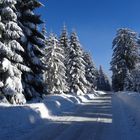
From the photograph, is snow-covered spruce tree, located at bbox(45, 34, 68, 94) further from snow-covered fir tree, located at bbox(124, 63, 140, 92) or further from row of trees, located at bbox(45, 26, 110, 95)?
snow-covered fir tree, located at bbox(124, 63, 140, 92)

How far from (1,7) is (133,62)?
45389 millimetres

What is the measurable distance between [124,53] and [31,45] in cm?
4024

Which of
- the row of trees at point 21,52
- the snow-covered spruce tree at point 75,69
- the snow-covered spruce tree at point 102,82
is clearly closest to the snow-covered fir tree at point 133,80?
the snow-covered spruce tree at point 75,69

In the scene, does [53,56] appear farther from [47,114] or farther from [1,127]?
[1,127]

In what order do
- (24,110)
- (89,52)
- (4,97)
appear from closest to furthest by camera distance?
(24,110) < (4,97) < (89,52)

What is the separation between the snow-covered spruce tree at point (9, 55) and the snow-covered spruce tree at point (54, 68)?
32.5 meters

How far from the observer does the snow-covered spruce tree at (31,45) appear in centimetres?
2941

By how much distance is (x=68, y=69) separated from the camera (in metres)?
66.6

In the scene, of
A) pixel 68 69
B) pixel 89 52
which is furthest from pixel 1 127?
pixel 89 52

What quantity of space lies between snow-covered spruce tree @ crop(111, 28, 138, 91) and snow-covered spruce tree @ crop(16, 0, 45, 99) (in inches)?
1515

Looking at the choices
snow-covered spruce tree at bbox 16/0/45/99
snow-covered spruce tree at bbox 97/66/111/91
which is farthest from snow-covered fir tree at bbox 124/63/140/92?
snow-covered spruce tree at bbox 97/66/111/91

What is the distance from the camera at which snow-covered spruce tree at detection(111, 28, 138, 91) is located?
222 feet

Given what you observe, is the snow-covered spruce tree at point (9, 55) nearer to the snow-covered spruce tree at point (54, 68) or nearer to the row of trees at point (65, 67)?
the row of trees at point (65, 67)

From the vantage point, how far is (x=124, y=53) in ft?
222
